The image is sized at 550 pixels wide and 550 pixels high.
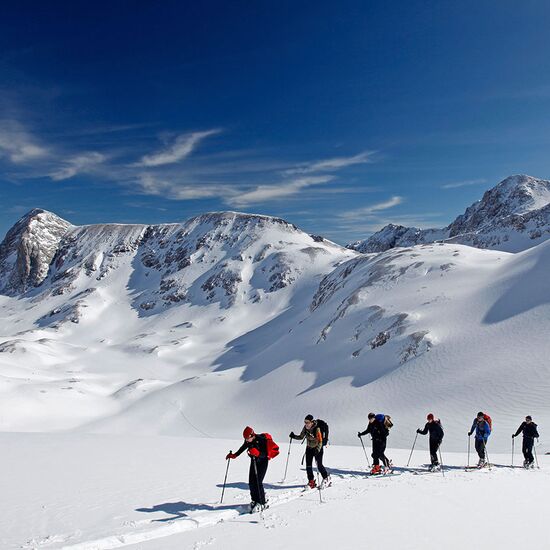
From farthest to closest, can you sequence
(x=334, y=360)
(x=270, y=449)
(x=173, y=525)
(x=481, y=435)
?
(x=334, y=360), (x=481, y=435), (x=270, y=449), (x=173, y=525)

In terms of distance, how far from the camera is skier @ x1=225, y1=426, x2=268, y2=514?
11.4 meters

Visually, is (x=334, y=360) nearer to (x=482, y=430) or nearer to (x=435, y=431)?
(x=482, y=430)

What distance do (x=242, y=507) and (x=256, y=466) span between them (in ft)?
3.63

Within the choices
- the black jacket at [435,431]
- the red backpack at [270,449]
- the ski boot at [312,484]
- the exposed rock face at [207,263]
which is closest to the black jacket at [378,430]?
the black jacket at [435,431]

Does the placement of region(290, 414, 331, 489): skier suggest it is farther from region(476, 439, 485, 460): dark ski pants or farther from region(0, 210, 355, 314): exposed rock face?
region(0, 210, 355, 314): exposed rock face

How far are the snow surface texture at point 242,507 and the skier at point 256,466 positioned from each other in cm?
41

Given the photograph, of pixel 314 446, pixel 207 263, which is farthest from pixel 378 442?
pixel 207 263

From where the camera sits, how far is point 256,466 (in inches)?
461

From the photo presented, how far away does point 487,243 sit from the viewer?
415ft

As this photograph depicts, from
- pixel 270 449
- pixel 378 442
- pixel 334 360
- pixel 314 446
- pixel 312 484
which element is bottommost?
pixel 312 484

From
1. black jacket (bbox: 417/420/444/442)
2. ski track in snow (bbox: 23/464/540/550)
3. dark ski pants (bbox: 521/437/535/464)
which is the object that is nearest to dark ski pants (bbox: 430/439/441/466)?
black jacket (bbox: 417/420/444/442)

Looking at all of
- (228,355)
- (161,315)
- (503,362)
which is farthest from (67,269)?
(503,362)

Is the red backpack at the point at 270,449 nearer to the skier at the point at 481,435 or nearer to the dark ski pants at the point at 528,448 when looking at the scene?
the skier at the point at 481,435

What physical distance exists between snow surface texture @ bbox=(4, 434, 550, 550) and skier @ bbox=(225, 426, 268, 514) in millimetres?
413
